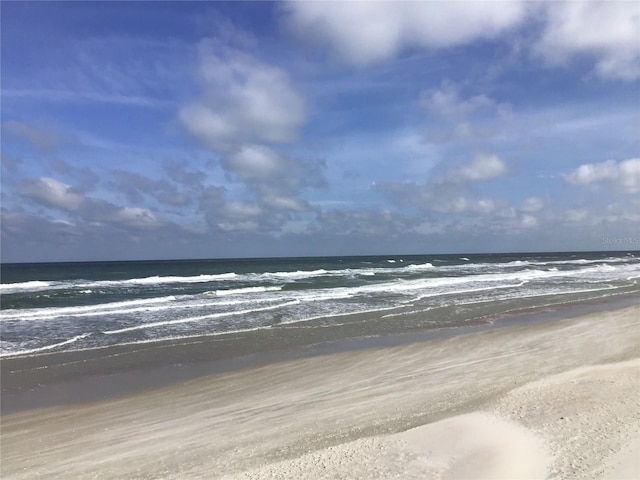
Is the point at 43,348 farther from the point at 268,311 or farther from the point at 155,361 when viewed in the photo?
the point at 268,311

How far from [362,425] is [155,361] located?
264 inches

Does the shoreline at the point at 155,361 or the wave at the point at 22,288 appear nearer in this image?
the shoreline at the point at 155,361

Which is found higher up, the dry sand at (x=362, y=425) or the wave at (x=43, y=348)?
the wave at (x=43, y=348)

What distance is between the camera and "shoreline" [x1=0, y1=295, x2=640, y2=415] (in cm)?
943

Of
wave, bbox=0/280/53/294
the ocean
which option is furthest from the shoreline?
wave, bbox=0/280/53/294

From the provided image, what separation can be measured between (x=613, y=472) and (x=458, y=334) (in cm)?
905

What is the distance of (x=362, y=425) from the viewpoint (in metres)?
7.02

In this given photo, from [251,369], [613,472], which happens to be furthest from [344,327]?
[613,472]

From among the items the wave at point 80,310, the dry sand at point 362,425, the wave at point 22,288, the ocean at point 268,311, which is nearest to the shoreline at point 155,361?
the ocean at point 268,311

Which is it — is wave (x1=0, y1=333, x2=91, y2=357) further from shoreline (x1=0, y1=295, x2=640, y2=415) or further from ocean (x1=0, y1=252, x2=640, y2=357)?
shoreline (x1=0, y1=295, x2=640, y2=415)

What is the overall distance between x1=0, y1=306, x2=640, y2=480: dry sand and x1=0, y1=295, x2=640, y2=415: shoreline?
0.71 meters

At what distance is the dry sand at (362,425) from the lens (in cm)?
570

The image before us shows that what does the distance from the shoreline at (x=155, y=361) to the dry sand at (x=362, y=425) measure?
27.8 inches

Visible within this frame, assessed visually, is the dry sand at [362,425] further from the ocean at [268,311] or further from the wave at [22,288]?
the wave at [22,288]
